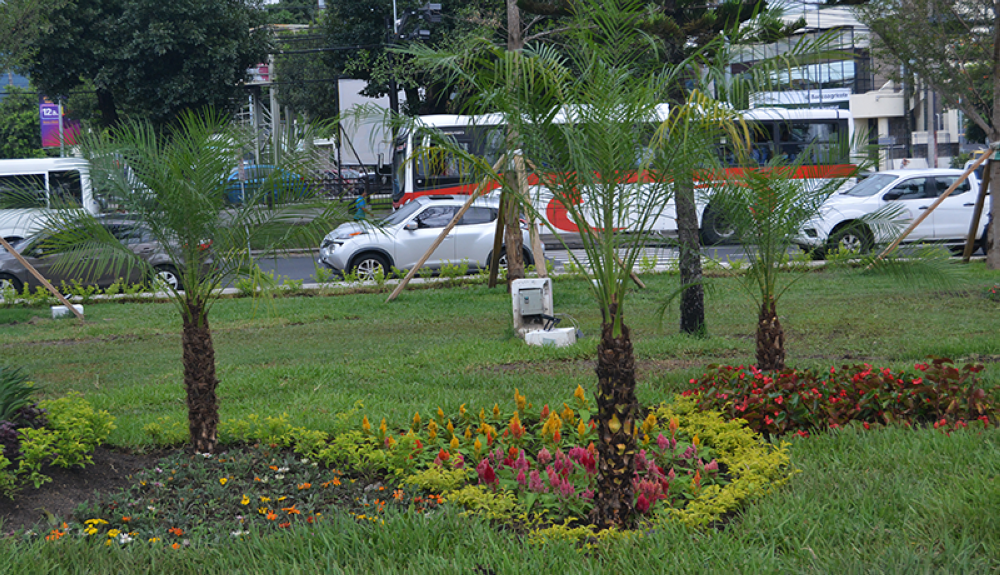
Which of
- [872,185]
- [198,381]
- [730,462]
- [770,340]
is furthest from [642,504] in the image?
[872,185]

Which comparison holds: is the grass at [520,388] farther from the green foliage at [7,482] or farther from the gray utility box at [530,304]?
the green foliage at [7,482]

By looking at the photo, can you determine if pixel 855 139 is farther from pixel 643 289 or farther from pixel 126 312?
pixel 126 312

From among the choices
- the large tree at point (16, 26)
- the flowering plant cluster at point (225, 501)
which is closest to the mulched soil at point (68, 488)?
the flowering plant cluster at point (225, 501)

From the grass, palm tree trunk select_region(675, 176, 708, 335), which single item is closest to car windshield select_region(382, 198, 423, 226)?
the grass

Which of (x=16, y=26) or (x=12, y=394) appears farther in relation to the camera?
(x=16, y=26)

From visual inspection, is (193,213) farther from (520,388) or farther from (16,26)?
(16,26)

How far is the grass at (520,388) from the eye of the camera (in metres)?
3.43

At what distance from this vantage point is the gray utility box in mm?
8906

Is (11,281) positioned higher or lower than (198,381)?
higher

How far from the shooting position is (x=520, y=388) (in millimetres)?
6594

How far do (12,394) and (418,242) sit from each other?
34.3 ft

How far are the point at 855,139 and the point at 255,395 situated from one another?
16.9ft

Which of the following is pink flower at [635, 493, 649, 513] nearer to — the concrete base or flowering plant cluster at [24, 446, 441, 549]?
flowering plant cluster at [24, 446, 441, 549]

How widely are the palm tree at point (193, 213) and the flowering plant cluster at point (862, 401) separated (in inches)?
117
